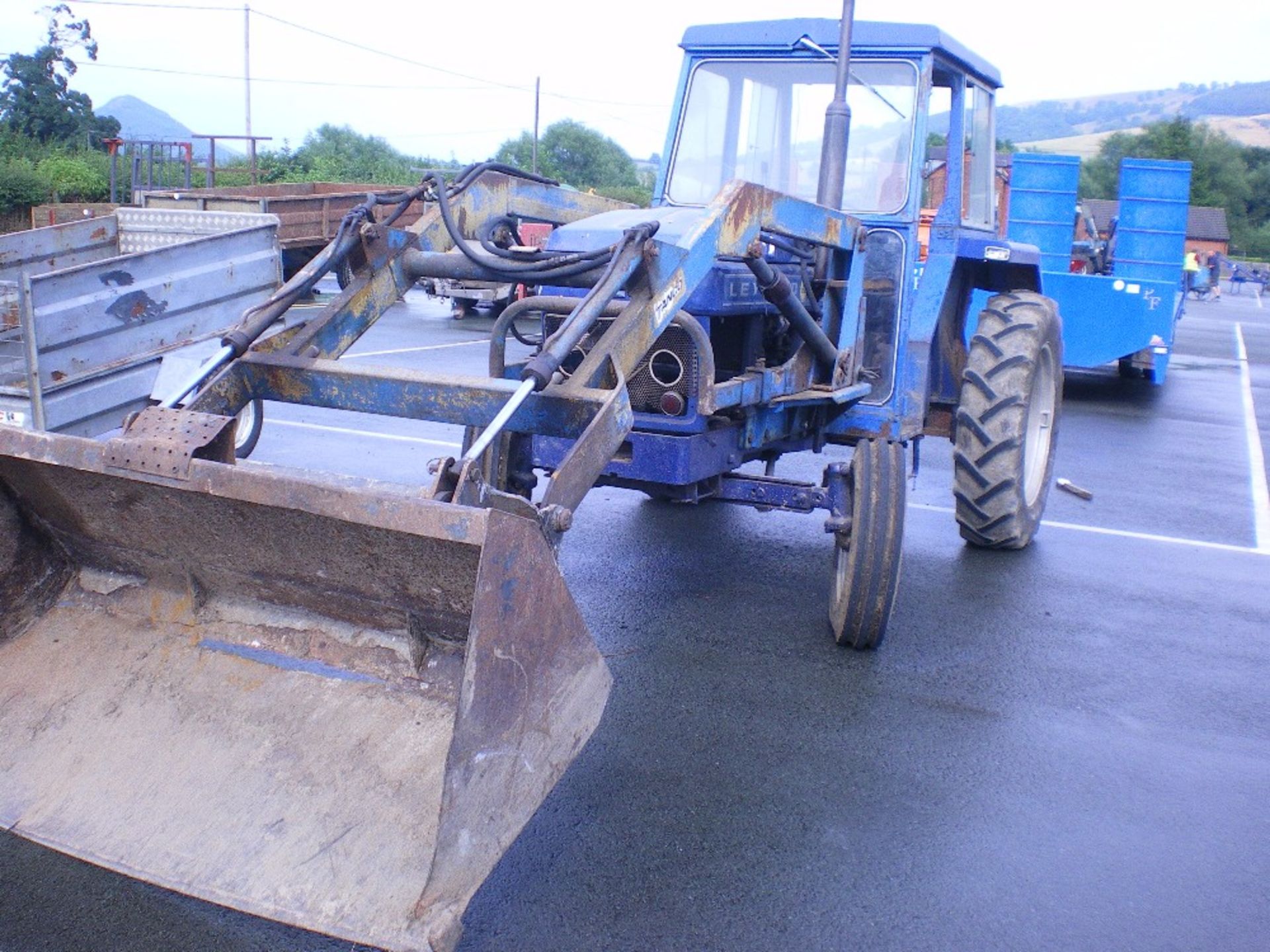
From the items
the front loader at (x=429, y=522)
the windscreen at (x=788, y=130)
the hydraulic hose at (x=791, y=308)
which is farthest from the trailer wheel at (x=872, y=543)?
the windscreen at (x=788, y=130)

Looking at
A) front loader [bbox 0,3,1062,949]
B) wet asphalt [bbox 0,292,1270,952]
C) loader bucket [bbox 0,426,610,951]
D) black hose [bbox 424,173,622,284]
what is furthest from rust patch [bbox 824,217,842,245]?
loader bucket [bbox 0,426,610,951]

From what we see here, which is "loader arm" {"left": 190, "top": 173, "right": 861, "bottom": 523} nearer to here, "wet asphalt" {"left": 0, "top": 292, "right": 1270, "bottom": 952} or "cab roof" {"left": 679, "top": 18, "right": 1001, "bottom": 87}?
"wet asphalt" {"left": 0, "top": 292, "right": 1270, "bottom": 952}

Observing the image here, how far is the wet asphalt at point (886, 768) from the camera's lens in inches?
123

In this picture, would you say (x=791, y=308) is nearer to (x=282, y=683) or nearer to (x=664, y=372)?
(x=664, y=372)

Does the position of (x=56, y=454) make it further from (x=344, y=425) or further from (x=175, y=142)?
(x=175, y=142)

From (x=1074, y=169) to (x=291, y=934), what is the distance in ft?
51.9

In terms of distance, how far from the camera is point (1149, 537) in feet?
23.7

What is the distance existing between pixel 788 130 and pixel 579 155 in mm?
53680

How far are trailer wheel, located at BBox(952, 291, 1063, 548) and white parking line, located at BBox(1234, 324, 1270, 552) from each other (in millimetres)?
2013

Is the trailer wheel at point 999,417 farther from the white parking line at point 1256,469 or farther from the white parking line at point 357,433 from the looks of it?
the white parking line at point 357,433

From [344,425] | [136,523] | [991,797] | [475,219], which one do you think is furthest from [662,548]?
[344,425]

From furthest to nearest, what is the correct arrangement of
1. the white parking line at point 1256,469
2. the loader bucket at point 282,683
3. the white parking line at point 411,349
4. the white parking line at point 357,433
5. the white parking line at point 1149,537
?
the white parking line at point 411,349
the white parking line at point 357,433
the white parking line at point 1256,469
the white parking line at point 1149,537
the loader bucket at point 282,683

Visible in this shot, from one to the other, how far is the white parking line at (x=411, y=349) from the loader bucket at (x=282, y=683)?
8950mm

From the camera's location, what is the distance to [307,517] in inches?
126
